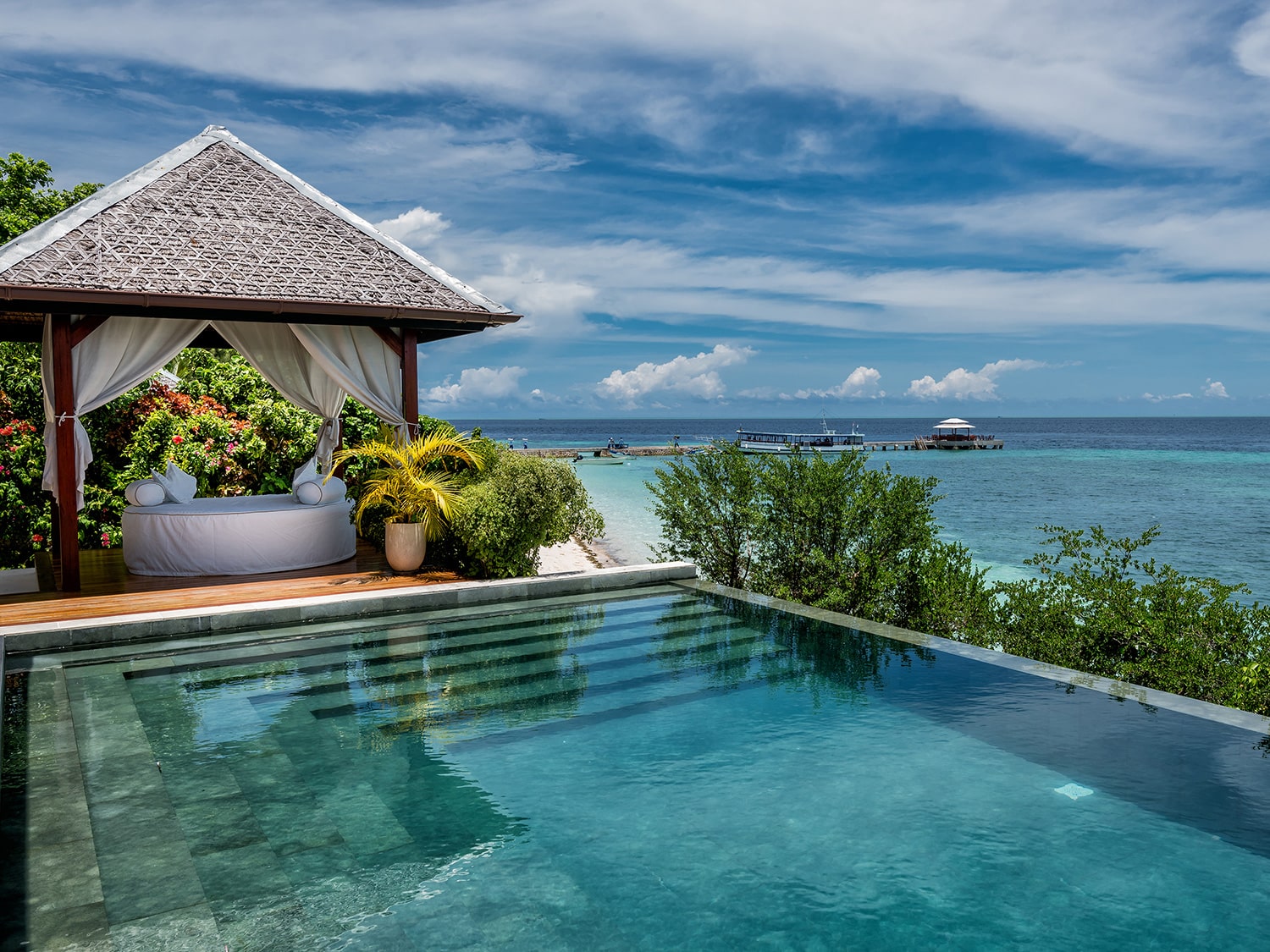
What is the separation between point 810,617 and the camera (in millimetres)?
6719

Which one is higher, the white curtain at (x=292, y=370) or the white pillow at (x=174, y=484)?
the white curtain at (x=292, y=370)

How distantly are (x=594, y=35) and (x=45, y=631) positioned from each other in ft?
42.4

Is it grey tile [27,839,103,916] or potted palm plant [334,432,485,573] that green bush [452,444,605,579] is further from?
grey tile [27,839,103,916]

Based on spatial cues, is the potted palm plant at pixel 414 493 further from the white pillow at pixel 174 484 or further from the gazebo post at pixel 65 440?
the gazebo post at pixel 65 440

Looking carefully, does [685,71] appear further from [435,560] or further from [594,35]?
[435,560]

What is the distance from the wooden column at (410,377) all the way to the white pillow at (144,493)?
2.52 meters

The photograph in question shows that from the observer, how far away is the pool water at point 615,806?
8.68ft

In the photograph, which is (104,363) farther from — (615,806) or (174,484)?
(615,806)

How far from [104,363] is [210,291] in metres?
1.26

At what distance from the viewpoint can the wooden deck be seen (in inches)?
262

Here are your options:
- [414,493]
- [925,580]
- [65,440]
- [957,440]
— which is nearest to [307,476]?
[414,493]

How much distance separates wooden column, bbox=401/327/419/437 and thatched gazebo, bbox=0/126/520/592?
0.05ft

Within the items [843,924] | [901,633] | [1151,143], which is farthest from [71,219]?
[1151,143]

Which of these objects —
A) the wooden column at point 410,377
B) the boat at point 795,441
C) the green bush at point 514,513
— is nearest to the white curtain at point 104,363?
the wooden column at point 410,377
